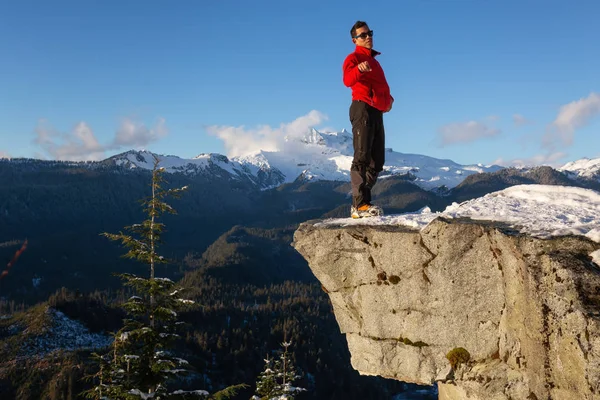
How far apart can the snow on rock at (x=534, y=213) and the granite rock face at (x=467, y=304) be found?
36 cm

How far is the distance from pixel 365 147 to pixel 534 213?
4.04 m

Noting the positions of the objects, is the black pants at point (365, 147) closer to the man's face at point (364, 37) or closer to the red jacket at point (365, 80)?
the red jacket at point (365, 80)

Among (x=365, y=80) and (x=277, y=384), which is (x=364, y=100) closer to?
(x=365, y=80)

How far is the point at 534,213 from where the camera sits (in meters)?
8.66

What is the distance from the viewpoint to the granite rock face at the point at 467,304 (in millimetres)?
6375

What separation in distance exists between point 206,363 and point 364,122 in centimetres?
18873

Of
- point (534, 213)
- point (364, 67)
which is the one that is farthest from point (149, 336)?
point (534, 213)

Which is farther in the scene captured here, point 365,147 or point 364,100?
point 365,147

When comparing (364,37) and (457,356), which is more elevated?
(364,37)

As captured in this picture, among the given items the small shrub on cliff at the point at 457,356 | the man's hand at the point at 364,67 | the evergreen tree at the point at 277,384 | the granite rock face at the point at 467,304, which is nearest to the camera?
the granite rock face at the point at 467,304

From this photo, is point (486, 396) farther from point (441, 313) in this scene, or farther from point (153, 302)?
point (153, 302)

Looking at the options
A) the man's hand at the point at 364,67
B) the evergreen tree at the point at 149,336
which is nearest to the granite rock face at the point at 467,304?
the man's hand at the point at 364,67

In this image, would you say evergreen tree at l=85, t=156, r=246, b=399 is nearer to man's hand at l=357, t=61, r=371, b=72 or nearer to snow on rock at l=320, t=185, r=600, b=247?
snow on rock at l=320, t=185, r=600, b=247

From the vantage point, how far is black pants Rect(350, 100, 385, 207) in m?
11.0
